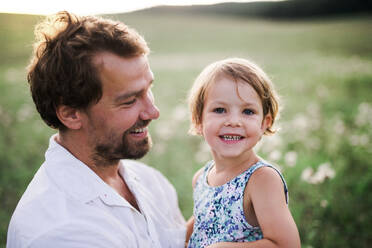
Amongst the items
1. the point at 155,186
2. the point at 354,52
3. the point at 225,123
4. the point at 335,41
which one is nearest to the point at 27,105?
the point at 155,186

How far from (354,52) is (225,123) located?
15556 mm

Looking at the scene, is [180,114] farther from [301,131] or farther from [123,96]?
[123,96]

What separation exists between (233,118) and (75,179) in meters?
1.24

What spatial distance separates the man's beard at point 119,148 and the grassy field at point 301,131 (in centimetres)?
109

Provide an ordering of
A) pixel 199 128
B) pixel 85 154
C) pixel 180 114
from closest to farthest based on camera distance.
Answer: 1. pixel 85 154
2. pixel 199 128
3. pixel 180 114

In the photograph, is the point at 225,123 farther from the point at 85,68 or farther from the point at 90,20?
the point at 90,20

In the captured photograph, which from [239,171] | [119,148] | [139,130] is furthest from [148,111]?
[239,171]

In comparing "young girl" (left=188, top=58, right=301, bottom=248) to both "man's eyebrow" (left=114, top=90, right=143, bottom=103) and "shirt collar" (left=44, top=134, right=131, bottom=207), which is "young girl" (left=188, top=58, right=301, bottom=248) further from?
"shirt collar" (left=44, top=134, right=131, bottom=207)

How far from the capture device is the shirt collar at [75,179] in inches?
90.5

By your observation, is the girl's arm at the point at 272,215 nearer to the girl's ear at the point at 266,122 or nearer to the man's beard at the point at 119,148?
the girl's ear at the point at 266,122

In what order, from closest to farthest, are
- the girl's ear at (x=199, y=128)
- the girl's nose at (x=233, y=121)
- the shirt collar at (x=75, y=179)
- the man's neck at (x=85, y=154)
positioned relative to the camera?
the shirt collar at (x=75, y=179) < the girl's nose at (x=233, y=121) < the man's neck at (x=85, y=154) < the girl's ear at (x=199, y=128)

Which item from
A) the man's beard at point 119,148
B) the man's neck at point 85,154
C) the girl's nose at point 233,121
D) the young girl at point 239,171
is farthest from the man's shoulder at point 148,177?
the girl's nose at point 233,121

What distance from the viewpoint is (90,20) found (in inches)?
104

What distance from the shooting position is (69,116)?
2.62m
